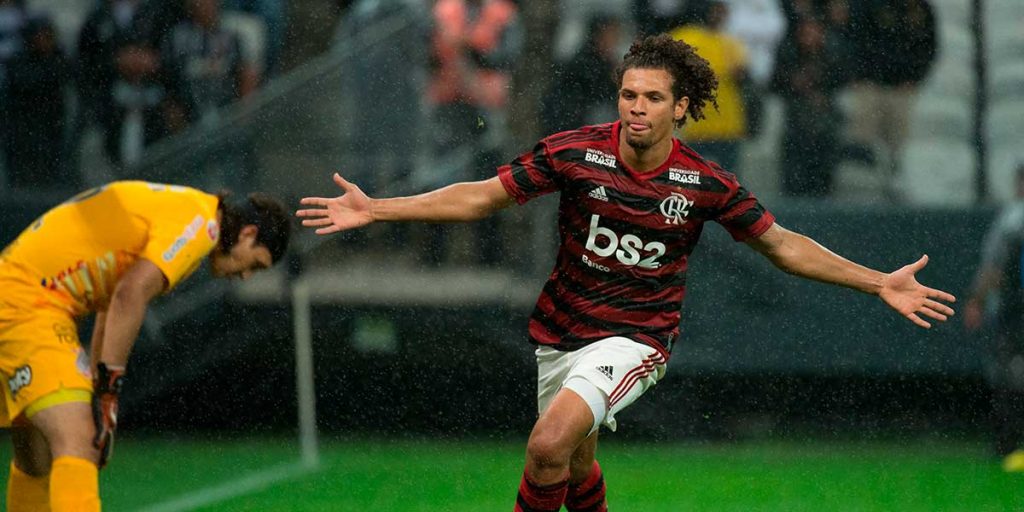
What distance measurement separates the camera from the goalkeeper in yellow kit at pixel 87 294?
5895 mm

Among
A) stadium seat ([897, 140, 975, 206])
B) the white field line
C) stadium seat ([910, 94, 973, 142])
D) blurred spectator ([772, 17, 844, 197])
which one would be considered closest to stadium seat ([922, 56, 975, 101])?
stadium seat ([910, 94, 973, 142])

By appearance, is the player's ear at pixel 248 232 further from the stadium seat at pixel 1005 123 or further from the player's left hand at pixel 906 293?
the stadium seat at pixel 1005 123

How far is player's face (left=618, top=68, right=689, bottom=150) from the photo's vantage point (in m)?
5.85

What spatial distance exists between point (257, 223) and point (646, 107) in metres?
1.69

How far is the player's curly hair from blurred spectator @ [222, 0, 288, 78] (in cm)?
428

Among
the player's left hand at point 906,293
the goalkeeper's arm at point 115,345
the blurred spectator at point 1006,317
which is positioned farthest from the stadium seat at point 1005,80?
the goalkeeper's arm at point 115,345

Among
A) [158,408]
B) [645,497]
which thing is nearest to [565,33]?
[645,497]

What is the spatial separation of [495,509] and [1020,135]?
13.3 ft

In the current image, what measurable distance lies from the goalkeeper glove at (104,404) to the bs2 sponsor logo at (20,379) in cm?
25

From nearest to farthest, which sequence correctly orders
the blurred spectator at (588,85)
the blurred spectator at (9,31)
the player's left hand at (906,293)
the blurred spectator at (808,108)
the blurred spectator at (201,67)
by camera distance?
the player's left hand at (906,293) → the blurred spectator at (588,85) → the blurred spectator at (808,108) → the blurred spectator at (201,67) → the blurred spectator at (9,31)

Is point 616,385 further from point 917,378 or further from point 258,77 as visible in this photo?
point 258,77

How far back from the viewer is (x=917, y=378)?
9.27 meters

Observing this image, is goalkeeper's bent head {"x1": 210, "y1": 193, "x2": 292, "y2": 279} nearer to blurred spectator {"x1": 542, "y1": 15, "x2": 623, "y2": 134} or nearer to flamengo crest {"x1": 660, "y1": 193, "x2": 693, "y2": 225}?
flamengo crest {"x1": 660, "y1": 193, "x2": 693, "y2": 225}

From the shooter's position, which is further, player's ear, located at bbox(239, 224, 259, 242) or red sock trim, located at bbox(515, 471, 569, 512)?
player's ear, located at bbox(239, 224, 259, 242)
